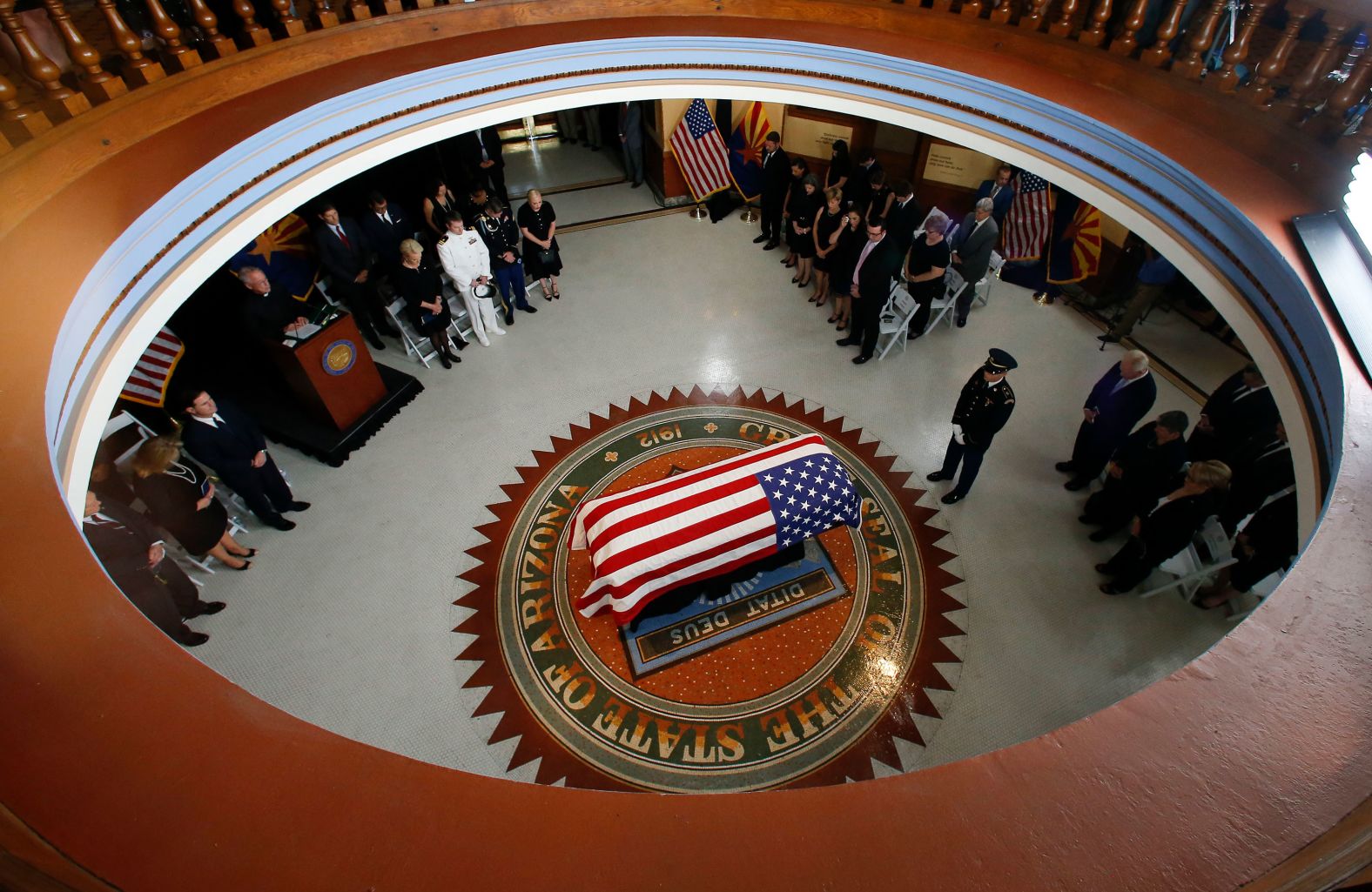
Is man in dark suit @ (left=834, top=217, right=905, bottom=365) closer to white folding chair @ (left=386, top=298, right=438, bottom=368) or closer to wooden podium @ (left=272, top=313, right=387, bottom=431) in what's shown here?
white folding chair @ (left=386, top=298, right=438, bottom=368)

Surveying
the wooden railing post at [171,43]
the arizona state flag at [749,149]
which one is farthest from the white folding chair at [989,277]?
the wooden railing post at [171,43]

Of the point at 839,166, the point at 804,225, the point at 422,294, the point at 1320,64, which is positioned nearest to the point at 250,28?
the point at 422,294

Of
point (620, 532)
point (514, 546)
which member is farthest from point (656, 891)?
point (514, 546)

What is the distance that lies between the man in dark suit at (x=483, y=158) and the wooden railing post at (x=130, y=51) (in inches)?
169

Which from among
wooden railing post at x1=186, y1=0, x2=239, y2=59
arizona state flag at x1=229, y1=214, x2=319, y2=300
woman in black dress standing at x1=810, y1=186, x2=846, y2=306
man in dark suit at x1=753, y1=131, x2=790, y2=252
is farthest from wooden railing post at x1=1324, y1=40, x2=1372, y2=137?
arizona state flag at x1=229, y1=214, x2=319, y2=300

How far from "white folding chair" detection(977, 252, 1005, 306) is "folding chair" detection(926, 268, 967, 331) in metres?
0.53

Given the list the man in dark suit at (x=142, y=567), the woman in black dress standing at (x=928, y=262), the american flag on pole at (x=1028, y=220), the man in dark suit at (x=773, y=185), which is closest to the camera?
the man in dark suit at (x=142, y=567)

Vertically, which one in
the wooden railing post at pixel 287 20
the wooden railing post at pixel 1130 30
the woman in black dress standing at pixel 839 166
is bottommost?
the woman in black dress standing at pixel 839 166

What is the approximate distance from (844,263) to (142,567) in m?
6.46

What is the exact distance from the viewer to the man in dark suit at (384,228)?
655 centimetres

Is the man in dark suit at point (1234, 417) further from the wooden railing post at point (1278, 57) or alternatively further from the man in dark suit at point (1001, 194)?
the man in dark suit at point (1001, 194)

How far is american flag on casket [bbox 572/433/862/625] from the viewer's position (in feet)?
14.0

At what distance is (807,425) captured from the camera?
6.28 metres

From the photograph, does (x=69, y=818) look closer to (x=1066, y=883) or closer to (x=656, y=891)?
(x=656, y=891)
